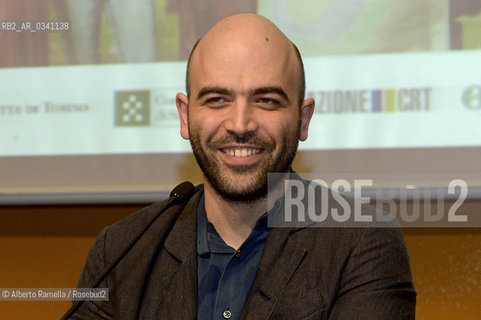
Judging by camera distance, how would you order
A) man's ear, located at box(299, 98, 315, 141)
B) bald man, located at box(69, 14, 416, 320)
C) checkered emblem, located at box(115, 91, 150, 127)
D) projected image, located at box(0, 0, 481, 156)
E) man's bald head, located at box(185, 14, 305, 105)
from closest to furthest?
bald man, located at box(69, 14, 416, 320)
man's bald head, located at box(185, 14, 305, 105)
man's ear, located at box(299, 98, 315, 141)
projected image, located at box(0, 0, 481, 156)
checkered emblem, located at box(115, 91, 150, 127)

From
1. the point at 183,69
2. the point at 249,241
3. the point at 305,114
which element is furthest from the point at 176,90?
the point at 249,241

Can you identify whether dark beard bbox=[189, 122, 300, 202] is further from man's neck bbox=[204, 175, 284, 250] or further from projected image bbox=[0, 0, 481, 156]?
projected image bbox=[0, 0, 481, 156]

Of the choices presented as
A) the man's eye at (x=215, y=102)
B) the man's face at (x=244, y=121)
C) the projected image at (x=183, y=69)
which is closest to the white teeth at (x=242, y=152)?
the man's face at (x=244, y=121)

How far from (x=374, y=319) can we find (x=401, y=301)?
0.10 meters

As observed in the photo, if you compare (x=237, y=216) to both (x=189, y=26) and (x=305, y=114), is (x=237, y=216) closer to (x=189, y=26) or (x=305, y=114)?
(x=305, y=114)

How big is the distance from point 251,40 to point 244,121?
0.70 ft

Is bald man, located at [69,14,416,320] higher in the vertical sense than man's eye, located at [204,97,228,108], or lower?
lower

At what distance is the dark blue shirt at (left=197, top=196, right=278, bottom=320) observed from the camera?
1.53m

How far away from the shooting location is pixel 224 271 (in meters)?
1.57

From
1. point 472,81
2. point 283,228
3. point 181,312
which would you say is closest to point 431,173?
point 472,81

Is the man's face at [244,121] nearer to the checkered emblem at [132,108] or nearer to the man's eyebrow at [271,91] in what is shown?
the man's eyebrow at [271,91]

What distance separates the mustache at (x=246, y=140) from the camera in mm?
1544

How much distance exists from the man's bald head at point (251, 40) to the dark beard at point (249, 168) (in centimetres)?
15

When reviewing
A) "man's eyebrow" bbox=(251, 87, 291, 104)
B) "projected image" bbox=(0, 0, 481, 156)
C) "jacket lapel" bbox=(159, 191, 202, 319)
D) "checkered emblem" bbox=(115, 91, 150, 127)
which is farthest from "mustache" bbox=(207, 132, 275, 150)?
"checkered emblem" bbox=(115, 91, 150, 127)
